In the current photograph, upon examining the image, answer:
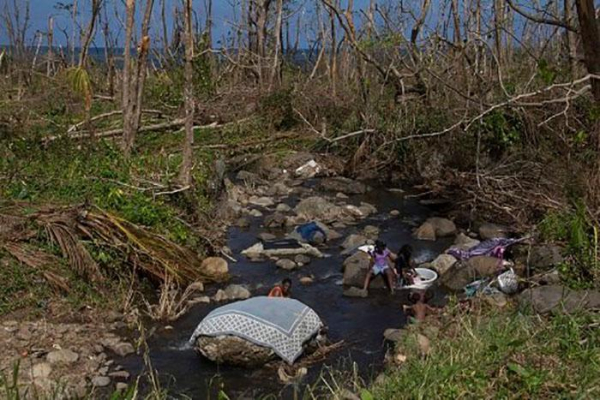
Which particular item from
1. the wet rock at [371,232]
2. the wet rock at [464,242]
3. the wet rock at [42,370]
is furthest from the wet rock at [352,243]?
the wet rock at [42,370]

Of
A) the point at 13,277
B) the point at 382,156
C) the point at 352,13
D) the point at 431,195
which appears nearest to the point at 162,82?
the point at 352,13

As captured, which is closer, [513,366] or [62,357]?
[513,366]

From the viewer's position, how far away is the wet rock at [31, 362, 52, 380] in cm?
629

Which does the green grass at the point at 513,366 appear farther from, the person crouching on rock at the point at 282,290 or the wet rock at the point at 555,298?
the person crouching on rock at the point at 282,290

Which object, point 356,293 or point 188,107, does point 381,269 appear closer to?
point 356,293

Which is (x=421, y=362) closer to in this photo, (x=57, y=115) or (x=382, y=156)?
(x=382, y=156)

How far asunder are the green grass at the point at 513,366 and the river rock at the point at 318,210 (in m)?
7.57

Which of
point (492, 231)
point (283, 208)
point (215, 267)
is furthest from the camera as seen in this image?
point (283, 208)

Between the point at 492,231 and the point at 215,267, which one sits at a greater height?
the point at 492,231

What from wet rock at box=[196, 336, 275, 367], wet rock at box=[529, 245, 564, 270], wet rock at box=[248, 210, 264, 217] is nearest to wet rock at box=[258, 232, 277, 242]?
wet rock at box=[248, 210, 264, 217]

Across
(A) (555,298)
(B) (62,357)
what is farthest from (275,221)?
(A) (555,298)

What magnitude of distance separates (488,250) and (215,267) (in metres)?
3.42

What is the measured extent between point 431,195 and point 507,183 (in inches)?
120

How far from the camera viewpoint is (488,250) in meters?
9.55
